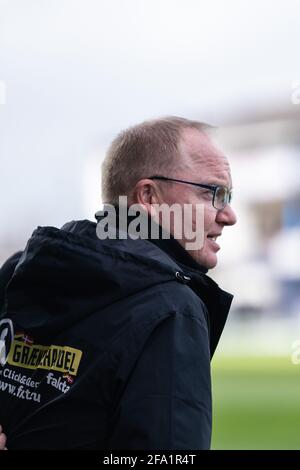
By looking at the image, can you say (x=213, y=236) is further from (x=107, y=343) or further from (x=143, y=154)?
(x=107, y=343)

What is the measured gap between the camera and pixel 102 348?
1949 mm

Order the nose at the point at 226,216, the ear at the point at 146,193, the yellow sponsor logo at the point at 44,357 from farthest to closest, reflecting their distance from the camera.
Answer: the nose at the point at 226,216 < the ear at the point at 146,193 < the yellow sponsor logo at the point at 44,357

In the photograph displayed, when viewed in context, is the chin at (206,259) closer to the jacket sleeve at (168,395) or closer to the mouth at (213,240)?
the mouth at (213,240)

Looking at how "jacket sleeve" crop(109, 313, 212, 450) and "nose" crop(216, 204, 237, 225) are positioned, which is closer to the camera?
"jacket sleeve" crop(109, 313, 212, 450)

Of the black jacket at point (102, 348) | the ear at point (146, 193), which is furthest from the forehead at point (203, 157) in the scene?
the black jacket at point (102, 348)

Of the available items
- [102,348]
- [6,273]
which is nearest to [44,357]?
[102,348]

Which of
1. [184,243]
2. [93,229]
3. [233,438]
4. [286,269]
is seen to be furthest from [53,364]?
[286,269]

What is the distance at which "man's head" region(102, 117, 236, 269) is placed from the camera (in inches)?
93.0

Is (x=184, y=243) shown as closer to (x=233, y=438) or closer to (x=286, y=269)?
(x=233, y=438)

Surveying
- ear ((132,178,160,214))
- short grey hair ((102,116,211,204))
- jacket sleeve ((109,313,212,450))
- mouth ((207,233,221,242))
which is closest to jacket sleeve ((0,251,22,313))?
short grey hair ((102,116,211,204))

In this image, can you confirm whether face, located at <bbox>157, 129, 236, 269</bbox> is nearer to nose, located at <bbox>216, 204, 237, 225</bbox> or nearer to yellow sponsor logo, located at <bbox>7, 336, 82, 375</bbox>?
nose, located at <bbox>216, 204, 237, 225</bbox>

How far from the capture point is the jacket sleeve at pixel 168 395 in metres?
1.83
